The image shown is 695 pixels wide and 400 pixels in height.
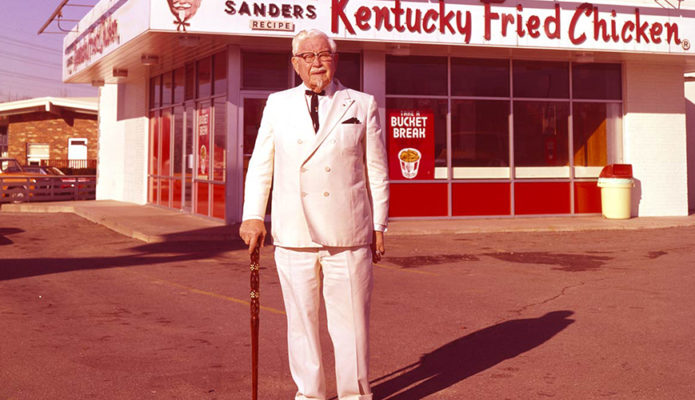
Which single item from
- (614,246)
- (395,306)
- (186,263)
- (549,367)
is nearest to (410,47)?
(614,246)

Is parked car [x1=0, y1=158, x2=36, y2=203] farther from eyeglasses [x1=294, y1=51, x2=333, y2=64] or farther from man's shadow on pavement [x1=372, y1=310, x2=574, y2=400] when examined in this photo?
eyeglasses [x1=294, y1=51, x2=333, y2=64]

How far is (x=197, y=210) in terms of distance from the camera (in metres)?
17.9

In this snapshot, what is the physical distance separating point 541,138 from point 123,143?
1294cm

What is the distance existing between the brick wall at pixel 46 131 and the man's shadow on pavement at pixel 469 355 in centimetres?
3780

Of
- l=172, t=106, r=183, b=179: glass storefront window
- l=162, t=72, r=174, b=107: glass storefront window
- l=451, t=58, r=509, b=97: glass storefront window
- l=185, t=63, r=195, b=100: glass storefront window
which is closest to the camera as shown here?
l=451, t=58, r=509, b=97: glass storefront window

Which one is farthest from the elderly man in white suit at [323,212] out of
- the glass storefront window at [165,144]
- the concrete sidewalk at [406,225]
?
the glass storefront window at [165,144]

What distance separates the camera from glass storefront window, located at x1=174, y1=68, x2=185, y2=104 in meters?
19.2

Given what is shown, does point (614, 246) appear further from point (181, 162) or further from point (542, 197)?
point (181, 162)

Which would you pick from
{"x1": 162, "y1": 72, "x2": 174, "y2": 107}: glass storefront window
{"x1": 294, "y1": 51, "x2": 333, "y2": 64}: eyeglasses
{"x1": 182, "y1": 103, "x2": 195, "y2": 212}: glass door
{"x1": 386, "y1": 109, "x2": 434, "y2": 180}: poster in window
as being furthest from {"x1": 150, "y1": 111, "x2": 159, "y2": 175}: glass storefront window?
{"x1": 294, "y1": 51, "x2": 333, "y2": 64}: eyeglasses

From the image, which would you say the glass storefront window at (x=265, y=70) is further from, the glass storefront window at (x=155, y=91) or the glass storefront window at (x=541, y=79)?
the glass storefront window at (x=155, y=91)

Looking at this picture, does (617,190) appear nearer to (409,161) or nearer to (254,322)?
(409,161)

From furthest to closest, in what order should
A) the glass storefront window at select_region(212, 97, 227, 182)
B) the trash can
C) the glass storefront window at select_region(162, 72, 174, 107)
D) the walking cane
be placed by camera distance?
the glass storefront window at select_region(162, 72, 174, 107)
the trash can
the glass storefront window at select_region(212, 97, 227, 182)
the walking cane

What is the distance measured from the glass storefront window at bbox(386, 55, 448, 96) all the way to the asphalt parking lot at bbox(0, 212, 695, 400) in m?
5.56

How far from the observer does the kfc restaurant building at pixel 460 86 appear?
15.2 m
